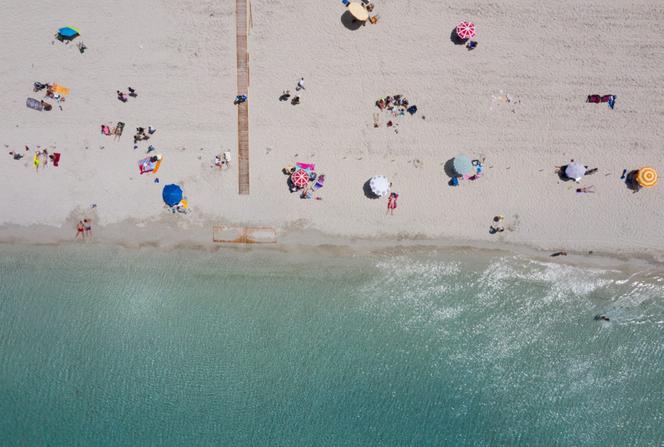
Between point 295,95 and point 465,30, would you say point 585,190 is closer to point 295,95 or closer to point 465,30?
point 465,30

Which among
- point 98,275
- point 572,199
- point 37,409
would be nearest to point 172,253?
point 98,275

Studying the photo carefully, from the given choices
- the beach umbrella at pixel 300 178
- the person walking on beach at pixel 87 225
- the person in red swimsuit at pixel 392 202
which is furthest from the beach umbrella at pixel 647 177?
the person walking on beach at pixel 87 225

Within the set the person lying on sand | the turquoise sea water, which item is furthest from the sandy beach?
the turquoise sea water

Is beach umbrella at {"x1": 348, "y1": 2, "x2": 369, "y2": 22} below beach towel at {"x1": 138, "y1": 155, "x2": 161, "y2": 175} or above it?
above

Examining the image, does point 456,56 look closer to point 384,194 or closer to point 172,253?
point 384,194

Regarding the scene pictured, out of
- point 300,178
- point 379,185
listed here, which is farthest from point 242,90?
point 379,185

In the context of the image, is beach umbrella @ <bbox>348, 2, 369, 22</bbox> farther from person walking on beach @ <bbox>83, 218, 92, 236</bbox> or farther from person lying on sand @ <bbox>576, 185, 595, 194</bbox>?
person walking on beach @ <bbox>83, 218, 92, 236</bbox>

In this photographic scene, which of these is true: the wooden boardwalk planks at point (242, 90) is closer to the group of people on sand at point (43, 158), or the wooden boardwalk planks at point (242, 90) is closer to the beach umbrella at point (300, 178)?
the beach umbrella at point (300, 178)
